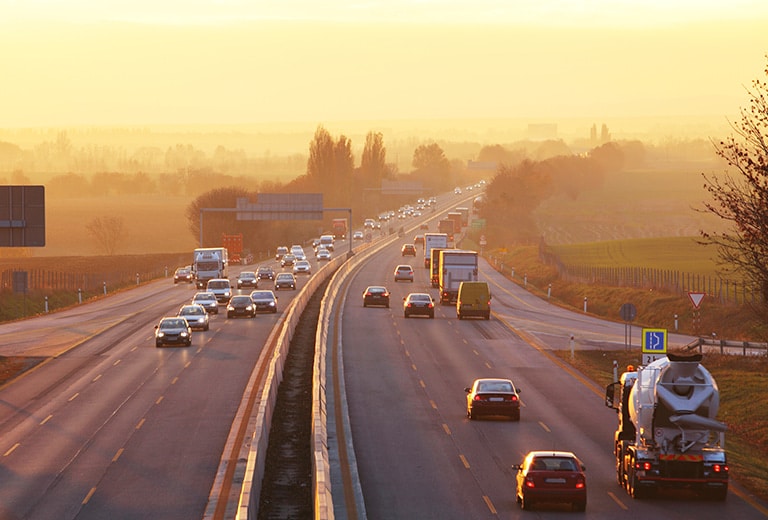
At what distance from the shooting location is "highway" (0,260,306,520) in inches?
1034

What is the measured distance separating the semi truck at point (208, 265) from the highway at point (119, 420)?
1054 inches

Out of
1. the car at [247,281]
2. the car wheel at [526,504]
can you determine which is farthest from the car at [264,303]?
the car wheel at [526,504]

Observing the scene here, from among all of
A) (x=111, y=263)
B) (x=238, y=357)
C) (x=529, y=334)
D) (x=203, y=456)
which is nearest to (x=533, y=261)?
(x=111, y=263)

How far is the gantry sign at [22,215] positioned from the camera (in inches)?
2068

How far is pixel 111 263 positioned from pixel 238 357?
104953 mm

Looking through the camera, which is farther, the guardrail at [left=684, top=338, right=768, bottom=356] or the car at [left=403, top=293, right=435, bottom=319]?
the car at [left=403, top=293, right=435, bottom=319]

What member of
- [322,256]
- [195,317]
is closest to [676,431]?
[195,317]

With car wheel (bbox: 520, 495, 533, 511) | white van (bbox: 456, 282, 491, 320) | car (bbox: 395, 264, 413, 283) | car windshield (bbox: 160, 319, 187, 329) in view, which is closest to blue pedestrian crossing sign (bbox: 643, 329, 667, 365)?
car wheel (bbox: 520, 495, 533, 511)

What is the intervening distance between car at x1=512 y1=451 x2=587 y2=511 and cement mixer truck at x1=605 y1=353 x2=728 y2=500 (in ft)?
5.66

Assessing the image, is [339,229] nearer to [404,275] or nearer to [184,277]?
[184,277]

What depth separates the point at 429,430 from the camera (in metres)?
36.0

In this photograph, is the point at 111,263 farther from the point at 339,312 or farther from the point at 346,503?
the point at 346,503

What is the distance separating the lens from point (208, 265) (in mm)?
96312

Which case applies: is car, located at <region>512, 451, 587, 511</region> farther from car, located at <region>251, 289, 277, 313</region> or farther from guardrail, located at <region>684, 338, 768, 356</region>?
car, located at <region>251, 289, 277, 313</region>
